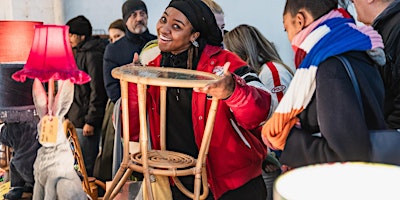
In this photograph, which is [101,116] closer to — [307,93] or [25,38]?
[25,38]

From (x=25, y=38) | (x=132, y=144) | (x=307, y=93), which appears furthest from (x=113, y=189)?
(x=307, y=93)

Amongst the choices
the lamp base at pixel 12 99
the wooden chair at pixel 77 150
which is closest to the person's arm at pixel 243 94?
the wooden chair at pixel 77 150

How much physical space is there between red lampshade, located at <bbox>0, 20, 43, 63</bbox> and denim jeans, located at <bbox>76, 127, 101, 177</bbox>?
196 centimetres

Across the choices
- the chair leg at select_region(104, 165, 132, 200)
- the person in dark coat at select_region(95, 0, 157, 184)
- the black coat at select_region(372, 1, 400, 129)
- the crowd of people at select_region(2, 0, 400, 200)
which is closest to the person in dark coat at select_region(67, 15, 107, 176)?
the person in dark coat at select_region(95, 0, 157, 184)

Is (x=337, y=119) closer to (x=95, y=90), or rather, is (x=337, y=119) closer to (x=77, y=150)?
(x=77, y=150)

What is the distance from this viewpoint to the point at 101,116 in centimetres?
398

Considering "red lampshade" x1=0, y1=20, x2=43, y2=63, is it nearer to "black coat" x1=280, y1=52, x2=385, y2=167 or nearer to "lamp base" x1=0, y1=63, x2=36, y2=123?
"lamp base" x1=0, y1=63, x2=36, y2=123

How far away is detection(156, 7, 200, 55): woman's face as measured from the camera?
1895mm

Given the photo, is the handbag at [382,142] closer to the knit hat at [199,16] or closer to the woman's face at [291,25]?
the woman's face at [291,25]

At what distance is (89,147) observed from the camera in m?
4.05

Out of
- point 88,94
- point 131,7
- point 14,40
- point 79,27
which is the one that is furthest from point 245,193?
point 79,27

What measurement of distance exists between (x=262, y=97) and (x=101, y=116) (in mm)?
2430

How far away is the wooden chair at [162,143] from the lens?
1638mm

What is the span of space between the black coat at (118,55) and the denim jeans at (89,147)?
77 cm
